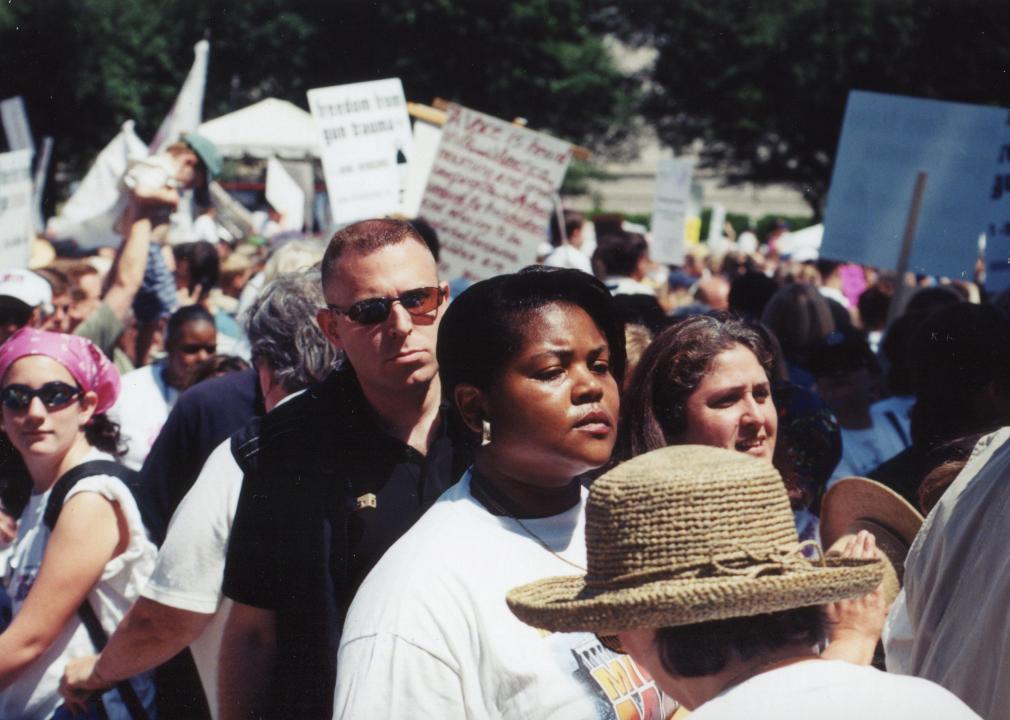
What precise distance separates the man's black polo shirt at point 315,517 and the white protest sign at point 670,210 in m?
9.38

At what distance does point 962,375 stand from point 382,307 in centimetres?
184

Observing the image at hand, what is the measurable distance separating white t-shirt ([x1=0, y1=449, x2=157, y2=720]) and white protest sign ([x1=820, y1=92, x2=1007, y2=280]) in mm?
4783

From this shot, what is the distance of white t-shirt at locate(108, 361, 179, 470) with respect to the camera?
214 inches

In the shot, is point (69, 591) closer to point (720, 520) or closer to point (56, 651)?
point (56, 651)

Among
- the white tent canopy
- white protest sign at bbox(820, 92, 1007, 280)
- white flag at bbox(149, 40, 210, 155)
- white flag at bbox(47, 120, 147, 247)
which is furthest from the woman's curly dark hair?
the white tent canopy

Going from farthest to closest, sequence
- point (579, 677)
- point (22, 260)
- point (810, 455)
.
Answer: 1. point (22, 260)
2. point (810, 455)
3. point (579, 677)

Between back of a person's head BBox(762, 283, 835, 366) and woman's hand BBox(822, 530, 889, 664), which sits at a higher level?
woman's hand BBox(822, 530, 889, 664)

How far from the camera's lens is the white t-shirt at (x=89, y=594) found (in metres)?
3.81

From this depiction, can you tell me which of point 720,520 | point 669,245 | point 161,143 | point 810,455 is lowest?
point 669,245

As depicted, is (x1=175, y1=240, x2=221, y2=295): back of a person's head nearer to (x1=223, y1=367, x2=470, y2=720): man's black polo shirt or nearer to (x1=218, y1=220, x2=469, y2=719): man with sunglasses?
(x1=218, y1=220, x2=469, y2=719): man with sunglasses

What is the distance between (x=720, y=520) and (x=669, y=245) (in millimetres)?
10931

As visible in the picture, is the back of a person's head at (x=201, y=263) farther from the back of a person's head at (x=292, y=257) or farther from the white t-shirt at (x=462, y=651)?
the white t-shirt at (x=462, y=651)

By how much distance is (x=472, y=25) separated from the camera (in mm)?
44281

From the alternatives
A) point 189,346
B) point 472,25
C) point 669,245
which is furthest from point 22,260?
point 472,25
